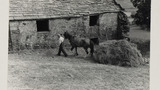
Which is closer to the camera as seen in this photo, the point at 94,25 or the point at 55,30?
the point at 55,30

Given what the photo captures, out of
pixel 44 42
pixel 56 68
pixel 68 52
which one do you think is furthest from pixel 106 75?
pixel 44 42

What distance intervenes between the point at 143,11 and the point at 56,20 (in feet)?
12.7

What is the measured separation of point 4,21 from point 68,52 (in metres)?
4.32

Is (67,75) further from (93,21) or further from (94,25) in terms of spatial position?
(93,21)

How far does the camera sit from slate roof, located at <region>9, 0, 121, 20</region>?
1055cm

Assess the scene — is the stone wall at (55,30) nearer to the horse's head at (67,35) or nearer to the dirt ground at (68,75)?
the horse's head at (67,35)

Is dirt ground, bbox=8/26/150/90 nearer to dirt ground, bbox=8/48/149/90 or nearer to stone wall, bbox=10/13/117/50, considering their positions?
dirt ground, bbox=8/48/149/90

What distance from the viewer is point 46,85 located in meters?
7.99

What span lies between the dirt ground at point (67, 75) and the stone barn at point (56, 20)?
4.08 feet

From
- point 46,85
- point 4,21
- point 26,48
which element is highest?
point 4,21

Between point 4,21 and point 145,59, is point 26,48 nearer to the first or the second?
point 4,21

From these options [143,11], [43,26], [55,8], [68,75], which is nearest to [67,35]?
[55,8]

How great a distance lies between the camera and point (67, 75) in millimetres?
8641

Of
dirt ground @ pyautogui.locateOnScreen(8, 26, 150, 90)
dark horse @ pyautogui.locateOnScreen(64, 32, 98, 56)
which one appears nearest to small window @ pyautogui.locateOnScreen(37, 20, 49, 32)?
A: dark horse @ pyautogui.locateOnScreen(64, 32, 98, 56)
